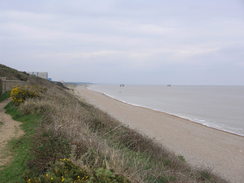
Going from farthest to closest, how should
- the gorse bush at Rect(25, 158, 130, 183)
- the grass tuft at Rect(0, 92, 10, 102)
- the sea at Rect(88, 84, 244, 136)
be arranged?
the sea at Rect(88, 84, 244, 136), the grass tuft at Rect(0, 92, 10, 102), the gorse bush at Rect(25, 158, 130, 183)

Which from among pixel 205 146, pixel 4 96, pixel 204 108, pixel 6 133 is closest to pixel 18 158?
pixel 6 133

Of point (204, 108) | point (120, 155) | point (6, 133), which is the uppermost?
point (120, 155)

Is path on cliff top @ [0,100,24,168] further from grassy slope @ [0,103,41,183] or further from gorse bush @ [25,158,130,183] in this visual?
gorse bush @ [25,158,130,183]

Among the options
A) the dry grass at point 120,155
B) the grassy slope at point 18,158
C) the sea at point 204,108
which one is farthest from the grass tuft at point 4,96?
the sea at point 204,108

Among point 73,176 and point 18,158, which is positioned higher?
point 73,176

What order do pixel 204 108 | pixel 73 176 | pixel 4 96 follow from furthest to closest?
pixel 204 108 < pixel 4 96 < pixel 73 176

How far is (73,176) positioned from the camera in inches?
146

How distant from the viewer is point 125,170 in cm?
437

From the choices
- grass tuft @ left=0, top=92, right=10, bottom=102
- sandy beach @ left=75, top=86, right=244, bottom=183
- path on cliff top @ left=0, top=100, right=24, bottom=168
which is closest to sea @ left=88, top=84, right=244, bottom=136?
sandy beach @ left=75, top=86, right=244, bottom=183

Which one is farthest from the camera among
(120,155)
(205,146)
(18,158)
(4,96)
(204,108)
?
(204,108)

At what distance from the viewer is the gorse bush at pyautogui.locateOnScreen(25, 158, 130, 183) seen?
348 centimetres

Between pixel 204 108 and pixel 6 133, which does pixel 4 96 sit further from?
pixel 204 108

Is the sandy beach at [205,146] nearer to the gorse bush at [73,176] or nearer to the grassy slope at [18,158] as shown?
the grassy slope at [18,158]

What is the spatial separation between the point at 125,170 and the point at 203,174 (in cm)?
410
